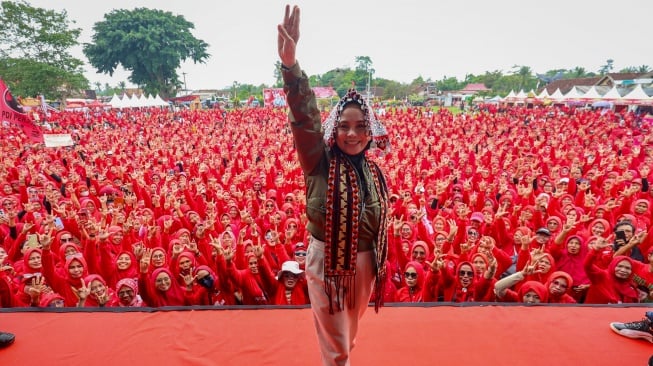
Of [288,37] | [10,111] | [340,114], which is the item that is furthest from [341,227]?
[10,111]

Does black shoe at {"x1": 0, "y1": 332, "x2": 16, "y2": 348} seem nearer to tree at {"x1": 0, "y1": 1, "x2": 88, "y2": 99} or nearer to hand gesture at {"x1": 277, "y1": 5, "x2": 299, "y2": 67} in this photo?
hand gesture at {"x1": 277, "y1": 5, "x2": 299, "y2": 67}

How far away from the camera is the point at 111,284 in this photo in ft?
13.1

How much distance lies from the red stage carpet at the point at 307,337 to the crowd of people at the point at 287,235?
1.45ft

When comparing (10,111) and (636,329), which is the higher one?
(10,111)

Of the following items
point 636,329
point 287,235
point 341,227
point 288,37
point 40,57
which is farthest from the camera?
point 40,57

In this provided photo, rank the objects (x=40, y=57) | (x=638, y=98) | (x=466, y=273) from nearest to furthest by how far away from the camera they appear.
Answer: (x=466, y=273) → (x=638, y=98) → (x=40, y=57)

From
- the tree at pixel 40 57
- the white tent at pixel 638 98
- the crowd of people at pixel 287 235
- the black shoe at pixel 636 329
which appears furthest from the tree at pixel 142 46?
the black shoe at pixel 636 329

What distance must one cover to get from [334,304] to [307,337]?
1.02 metres

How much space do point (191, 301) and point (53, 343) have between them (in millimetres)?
1103

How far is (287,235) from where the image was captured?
4527 millimetres

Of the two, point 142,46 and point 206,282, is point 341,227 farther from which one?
point 142,46

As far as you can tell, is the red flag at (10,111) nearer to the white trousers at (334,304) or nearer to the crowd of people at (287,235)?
the crowd of people at (287,235)

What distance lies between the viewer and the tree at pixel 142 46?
3869 cm

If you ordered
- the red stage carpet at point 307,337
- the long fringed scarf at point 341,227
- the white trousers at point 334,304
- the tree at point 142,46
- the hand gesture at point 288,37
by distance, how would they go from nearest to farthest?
1. the hand gesture at point 288,37
2. the long fringed scarf at point 341,227
3. the white trousers at point 334,304
4. the red stage carpet at point 307,337
5. the tree at point 142,46
